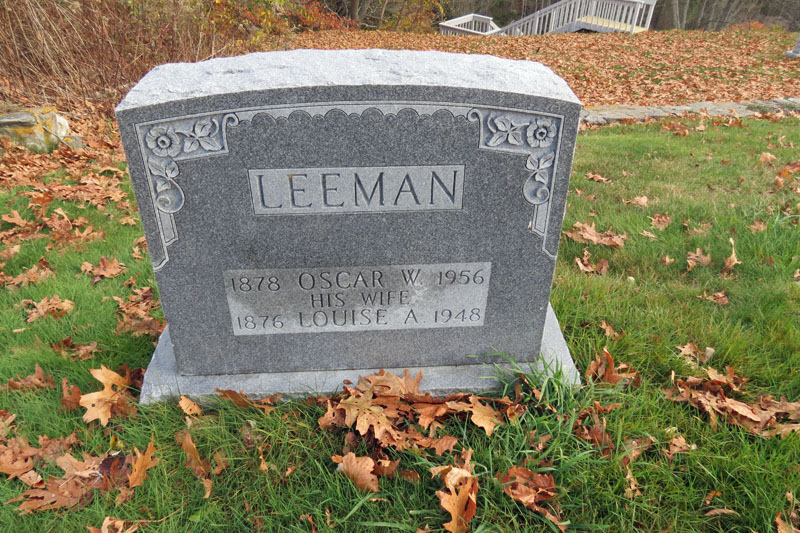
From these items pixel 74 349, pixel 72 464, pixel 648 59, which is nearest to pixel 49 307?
pixel 74 349

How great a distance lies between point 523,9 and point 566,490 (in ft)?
90.6

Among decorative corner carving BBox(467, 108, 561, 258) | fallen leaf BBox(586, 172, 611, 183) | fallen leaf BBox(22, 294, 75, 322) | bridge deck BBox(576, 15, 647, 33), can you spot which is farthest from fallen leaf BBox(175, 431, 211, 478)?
bridge deck BBox(576, 15, 647, 33)

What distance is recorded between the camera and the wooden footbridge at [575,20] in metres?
19.1

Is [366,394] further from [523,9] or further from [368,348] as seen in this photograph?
[523,9]

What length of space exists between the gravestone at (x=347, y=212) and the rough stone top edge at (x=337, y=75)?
0.04 ft

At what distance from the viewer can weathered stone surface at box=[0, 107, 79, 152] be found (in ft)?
18.1

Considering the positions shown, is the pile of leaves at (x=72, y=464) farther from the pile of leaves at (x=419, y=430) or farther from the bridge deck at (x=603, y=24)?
the bridge deck at (x=603, y=24)

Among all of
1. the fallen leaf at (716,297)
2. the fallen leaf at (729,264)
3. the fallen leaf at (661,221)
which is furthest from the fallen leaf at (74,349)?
the fallen leaf at (661,221)

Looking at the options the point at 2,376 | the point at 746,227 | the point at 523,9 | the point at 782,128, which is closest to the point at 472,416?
the point at 2,376

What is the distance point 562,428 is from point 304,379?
1260 millimetres

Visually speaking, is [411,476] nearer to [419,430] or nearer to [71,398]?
[419,430]

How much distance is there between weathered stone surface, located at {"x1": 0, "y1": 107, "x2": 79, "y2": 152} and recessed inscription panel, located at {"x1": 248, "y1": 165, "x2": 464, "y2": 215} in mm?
4935

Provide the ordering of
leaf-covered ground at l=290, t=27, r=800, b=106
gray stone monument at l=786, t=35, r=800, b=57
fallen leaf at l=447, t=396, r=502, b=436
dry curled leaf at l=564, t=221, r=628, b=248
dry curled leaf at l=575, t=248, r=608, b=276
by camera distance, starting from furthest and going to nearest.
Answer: gray stone monument at l=786, t=35, r=800, b=57 → leaf-covered ground at l=290, t=27, r=800, b=106 → dry curled leaf at l=564, t=221, r=628, b=248 → dry curled leaf at l=575, t=248, r=608, b=276 → fallen leaf at l=447, t=396, r=502, b=436

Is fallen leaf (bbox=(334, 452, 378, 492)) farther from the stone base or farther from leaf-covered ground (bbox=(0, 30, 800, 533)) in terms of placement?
the stone base
